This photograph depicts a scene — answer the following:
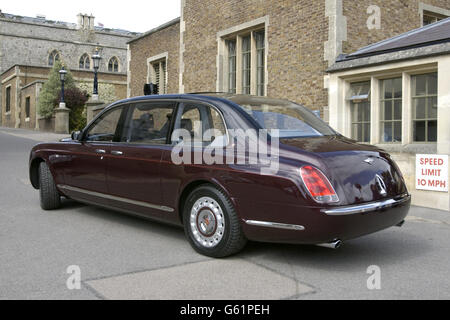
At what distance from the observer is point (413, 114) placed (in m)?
8.27

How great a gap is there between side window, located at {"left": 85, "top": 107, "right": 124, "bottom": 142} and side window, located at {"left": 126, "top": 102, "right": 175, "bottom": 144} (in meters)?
0.24

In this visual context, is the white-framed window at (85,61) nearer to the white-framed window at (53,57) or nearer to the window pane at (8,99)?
the white-framed window at (53,57)

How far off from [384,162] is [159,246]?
241 cm

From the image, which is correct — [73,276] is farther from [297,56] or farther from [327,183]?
[297,56]

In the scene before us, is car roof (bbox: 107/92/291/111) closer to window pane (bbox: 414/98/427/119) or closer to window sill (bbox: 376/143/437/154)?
window sill (bbox: 376/143/437/154)

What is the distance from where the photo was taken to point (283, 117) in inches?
198

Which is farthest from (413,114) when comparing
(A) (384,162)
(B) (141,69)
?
(B) (141,69)

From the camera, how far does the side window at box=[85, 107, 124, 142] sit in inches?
230

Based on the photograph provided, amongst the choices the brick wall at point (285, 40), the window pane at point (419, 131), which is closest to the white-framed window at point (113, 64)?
the brick wall at point (285, 40)

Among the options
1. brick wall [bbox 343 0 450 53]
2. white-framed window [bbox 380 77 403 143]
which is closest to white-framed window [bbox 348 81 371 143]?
white-framed window [bbox 380 77 403 143]

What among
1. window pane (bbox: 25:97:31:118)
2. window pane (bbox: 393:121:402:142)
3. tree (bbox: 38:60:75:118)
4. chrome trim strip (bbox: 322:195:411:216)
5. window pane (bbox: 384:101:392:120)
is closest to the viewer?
chrome trim strip (bbox: 322:195:411:216)

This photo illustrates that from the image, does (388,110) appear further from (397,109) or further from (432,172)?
(432,172)

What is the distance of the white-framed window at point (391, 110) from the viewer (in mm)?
8492

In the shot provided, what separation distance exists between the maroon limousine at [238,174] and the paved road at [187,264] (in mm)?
308
